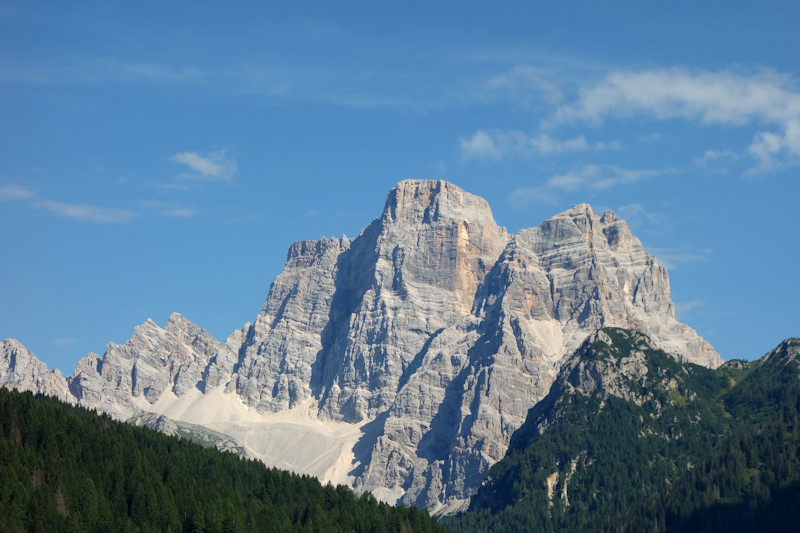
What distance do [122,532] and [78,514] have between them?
22.2 feet

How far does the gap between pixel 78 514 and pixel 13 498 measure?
370 inches

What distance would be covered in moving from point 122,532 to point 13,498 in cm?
1611

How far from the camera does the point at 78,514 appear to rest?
196 meters

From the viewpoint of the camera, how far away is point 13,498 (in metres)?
192

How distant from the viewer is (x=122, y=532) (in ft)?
650
